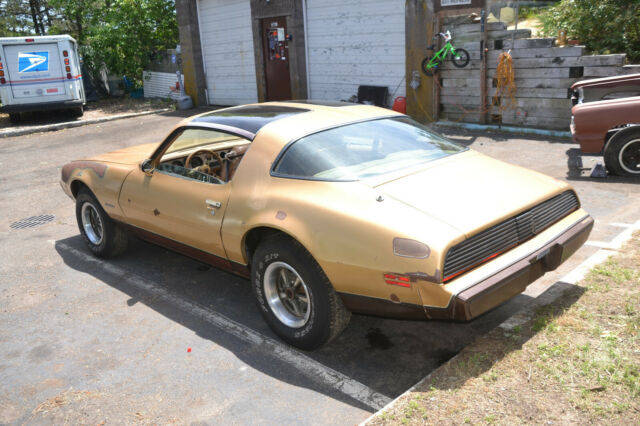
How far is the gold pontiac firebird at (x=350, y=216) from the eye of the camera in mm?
3176

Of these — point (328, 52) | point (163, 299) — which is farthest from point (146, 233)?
point (328, 52)

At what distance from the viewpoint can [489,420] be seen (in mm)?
2828

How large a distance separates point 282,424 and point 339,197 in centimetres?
139

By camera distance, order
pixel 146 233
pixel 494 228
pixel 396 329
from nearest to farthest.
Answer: pixel 494 228, pixel 396 329, pixel 146 233

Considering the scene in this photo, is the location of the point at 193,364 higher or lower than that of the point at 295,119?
lower

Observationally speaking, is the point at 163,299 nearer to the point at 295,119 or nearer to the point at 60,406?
the point at 60,406

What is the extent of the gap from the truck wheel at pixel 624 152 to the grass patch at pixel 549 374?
4.08 metres

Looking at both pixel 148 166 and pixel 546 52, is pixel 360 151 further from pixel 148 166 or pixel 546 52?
pixel 546 52

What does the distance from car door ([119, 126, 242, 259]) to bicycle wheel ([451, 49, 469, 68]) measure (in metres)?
7.80

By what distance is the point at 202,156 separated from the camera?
524 cm

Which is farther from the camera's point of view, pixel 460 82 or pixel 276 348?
pixel 460 82

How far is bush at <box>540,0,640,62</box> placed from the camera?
11227 mm

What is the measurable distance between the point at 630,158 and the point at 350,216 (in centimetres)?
571

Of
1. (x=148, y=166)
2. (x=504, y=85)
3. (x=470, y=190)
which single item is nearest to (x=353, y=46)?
(x=504, y=85)
